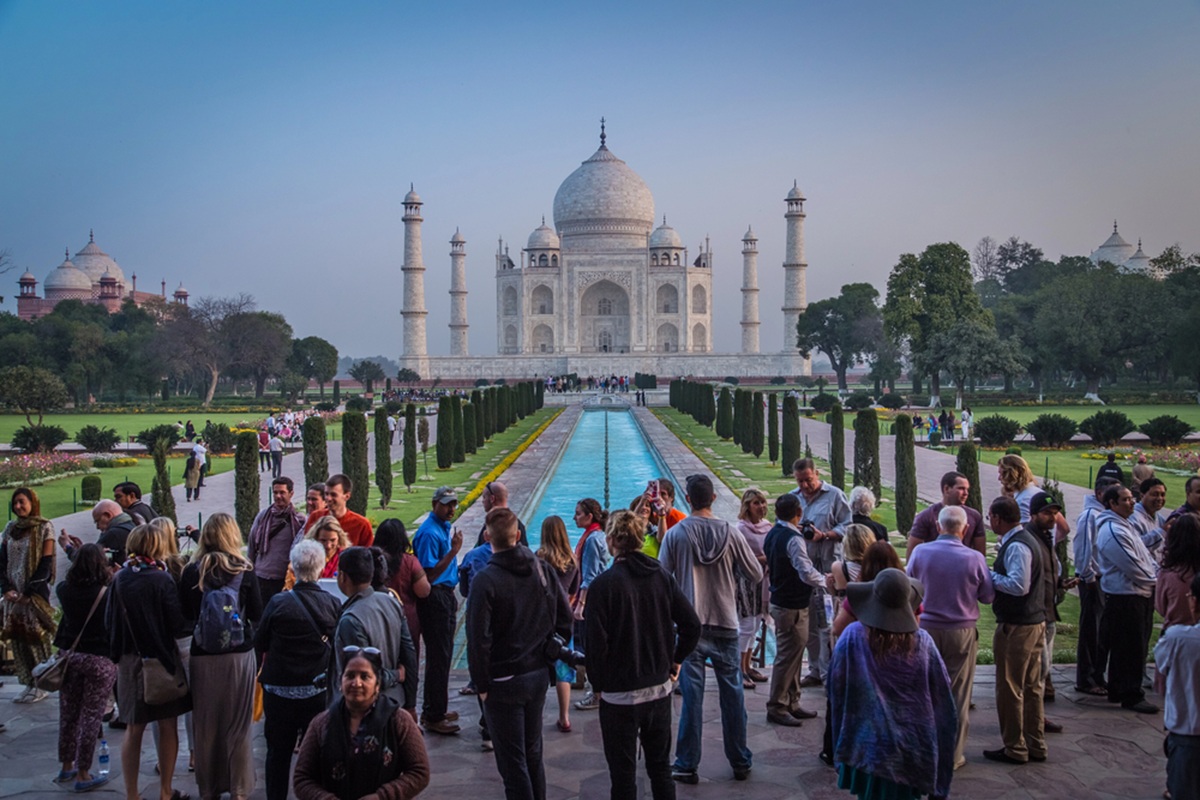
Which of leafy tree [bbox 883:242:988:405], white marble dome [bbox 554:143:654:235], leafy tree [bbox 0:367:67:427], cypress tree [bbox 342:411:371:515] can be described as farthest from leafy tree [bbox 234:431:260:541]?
white marble dome [bbox 554:143:654:235]

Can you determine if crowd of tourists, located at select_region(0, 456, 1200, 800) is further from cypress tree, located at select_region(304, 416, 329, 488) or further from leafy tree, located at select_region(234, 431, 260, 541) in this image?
cypress tree, located at select_region(304, 416, 329, 488)

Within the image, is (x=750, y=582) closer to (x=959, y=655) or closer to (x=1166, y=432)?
(x=959, y=655)

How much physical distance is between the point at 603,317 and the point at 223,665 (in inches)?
1973

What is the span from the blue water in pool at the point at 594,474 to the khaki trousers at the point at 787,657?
3.55 metres

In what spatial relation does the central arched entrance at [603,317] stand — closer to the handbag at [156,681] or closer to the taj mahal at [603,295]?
the taj mahal at [603,295]

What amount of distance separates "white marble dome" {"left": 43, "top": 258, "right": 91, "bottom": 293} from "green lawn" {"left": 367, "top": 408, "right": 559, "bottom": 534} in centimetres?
4119

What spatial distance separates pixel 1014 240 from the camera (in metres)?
57.4

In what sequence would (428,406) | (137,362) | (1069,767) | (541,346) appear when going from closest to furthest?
1. (1069,767)
2. (428,406)
3. (137,362)
4. (541,346)

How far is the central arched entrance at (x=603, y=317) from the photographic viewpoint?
175 ft

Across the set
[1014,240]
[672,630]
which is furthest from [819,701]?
[1014,240]

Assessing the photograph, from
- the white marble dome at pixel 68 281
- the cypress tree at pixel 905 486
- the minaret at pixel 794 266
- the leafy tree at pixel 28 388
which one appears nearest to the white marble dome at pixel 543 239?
the minaret at pixel 794 266

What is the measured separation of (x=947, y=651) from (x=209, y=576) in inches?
101

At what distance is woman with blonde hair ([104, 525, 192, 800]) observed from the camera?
12.1 ft

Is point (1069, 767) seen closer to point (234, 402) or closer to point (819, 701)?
point (819, 701)
